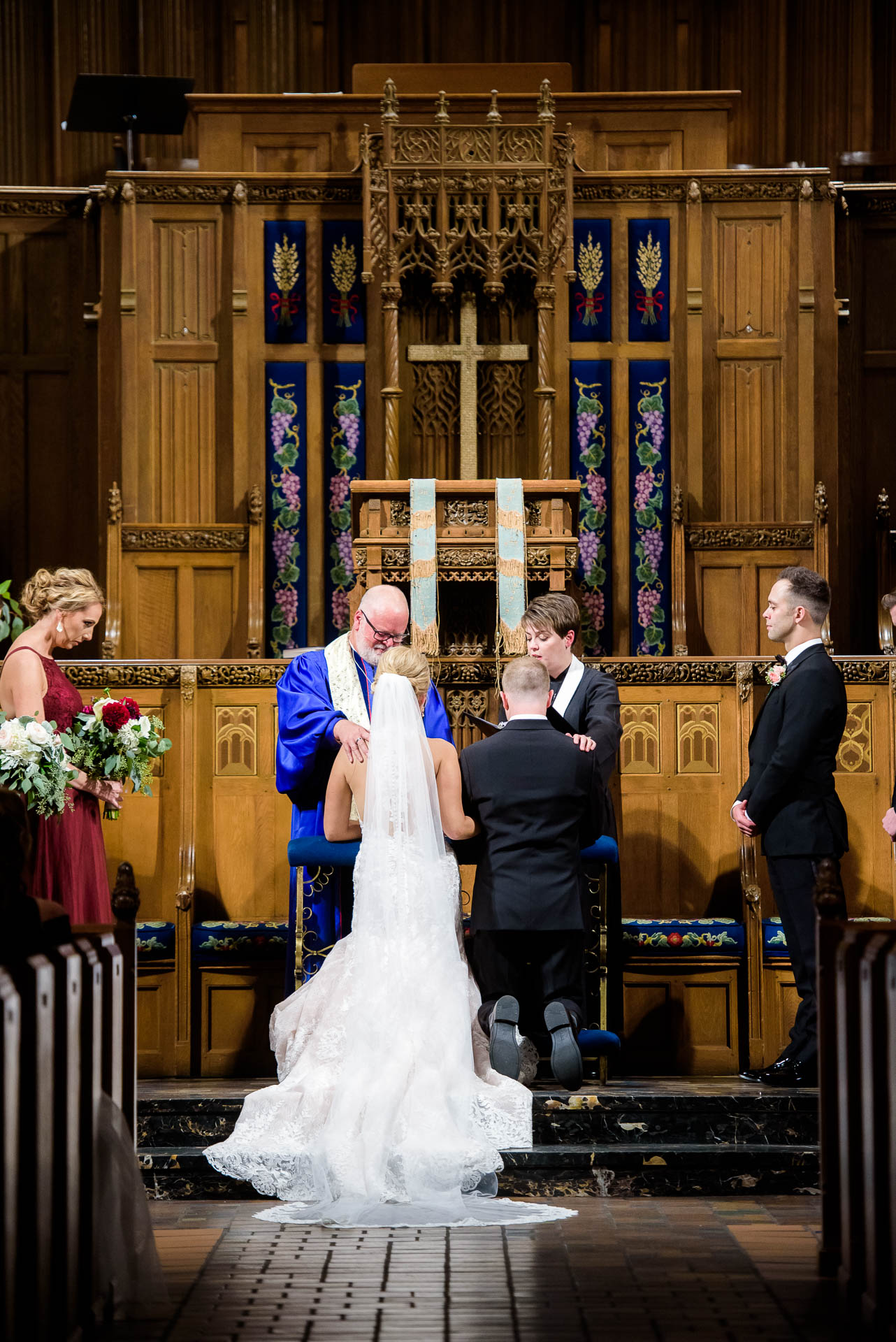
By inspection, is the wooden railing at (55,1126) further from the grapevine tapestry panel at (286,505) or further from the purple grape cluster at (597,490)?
the purple grape cluster at (597,490)

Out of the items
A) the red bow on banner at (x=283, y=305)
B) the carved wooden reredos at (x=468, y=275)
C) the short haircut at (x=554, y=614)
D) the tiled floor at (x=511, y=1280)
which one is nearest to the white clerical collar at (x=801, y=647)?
the short haircut at (x=554, y=614)

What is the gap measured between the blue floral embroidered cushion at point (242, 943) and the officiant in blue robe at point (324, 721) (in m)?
0.56

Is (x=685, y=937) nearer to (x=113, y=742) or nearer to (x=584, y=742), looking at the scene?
(x=584, y=742)

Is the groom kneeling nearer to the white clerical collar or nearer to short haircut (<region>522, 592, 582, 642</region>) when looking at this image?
short haircut (<region>522, 592, 582, 642</region>)

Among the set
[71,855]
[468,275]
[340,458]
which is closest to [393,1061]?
[71,855]

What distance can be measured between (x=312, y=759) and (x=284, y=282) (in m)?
4.33

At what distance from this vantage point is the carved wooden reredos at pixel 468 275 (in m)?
8.73

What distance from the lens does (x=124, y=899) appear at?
4.38m

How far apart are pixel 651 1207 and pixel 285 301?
5904mm

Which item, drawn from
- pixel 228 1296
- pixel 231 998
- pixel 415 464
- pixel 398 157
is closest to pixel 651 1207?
pixel 228 1296

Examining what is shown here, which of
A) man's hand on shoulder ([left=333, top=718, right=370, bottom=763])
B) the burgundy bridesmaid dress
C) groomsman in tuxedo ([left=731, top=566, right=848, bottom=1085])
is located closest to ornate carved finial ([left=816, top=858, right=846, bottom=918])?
groomsman in tuxedo ([left=731, top=566, right=848, bottom=1085])

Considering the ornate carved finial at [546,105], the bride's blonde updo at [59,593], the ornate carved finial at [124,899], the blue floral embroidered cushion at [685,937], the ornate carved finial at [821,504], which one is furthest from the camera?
the ornate carved finial at [821,504]

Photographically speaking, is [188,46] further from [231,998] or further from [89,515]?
[231,998]

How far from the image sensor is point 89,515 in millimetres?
10250
